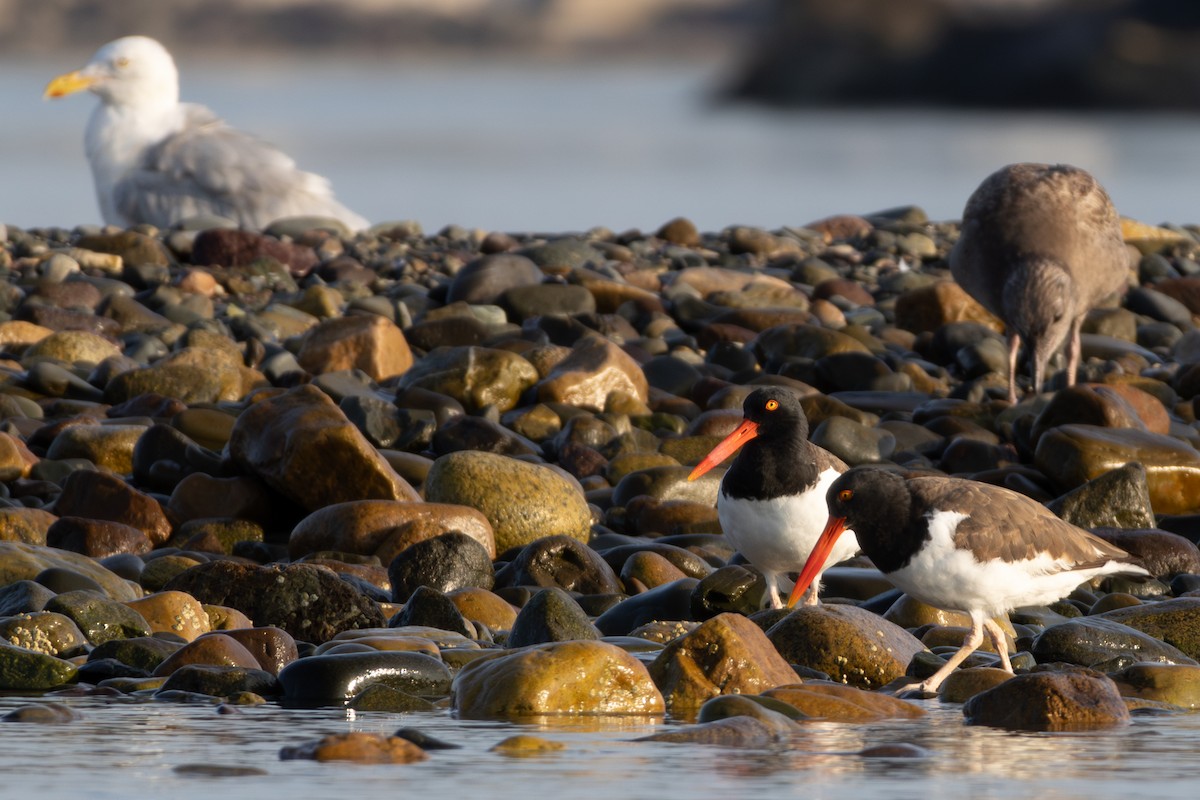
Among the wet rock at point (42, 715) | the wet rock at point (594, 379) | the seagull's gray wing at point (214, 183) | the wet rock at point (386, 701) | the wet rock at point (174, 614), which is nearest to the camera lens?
the wet rock at point (42, 715)

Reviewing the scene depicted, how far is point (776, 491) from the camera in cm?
705

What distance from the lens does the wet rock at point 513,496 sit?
8.42m

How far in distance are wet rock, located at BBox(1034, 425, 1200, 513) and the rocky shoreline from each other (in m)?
0.02

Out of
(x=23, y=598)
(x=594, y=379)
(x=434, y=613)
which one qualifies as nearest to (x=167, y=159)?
(x=594, y=379)

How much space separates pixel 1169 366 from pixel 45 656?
8530 mm

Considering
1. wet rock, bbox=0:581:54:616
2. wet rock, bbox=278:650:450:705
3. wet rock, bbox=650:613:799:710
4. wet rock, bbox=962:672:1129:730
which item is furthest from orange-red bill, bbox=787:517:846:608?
wet rock, bbox=0:581:54:616

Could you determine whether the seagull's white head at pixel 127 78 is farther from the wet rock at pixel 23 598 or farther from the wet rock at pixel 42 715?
the wet rock at pixel 42 715

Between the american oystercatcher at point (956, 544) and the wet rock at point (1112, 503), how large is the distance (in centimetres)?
202

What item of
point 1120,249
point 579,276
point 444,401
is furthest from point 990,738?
point 579,276

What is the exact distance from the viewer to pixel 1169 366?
12461 mm

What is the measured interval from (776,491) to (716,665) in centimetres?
123

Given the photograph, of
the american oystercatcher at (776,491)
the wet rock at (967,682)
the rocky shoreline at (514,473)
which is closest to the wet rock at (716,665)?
the rocky shoreline at (514,473)

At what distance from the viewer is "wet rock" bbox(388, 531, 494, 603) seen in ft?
24.6

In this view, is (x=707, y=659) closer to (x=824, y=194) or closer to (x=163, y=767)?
(x=163, y=767)
